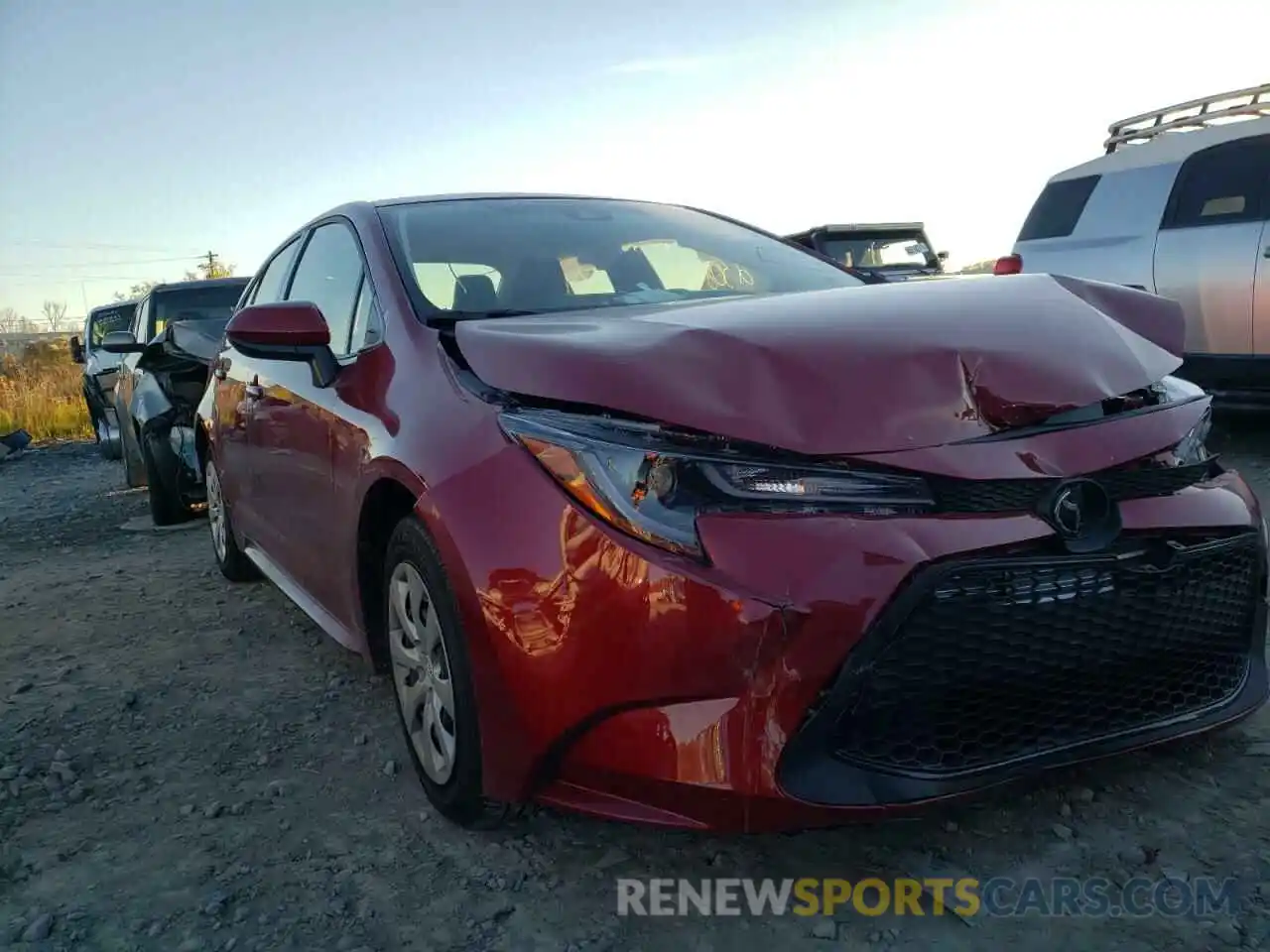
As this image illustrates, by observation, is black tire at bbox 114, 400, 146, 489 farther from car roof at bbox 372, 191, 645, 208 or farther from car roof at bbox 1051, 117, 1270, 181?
car roof at bbox 1051, 117, 1270, 181

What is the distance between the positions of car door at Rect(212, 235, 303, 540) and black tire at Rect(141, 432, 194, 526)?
2042mm

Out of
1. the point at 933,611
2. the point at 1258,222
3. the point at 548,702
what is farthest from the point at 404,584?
the point at 1258,222

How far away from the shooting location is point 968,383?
6.31ft

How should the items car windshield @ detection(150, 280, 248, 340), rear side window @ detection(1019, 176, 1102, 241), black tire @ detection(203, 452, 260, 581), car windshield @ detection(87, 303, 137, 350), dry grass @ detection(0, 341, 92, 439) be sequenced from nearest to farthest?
black tire @ detection(203, 452, 260, 581)
rear side window @ detection(1019, 176, 1102, 241)
car windshield @ detection(150, 280, 248, 340)
car windshield @ detection(87, 303, 137, 350)
dry grass @ detection(0, 341, 92, 439)

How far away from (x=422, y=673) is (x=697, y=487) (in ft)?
3.15

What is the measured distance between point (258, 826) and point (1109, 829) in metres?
1.89

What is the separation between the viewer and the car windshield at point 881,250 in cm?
921

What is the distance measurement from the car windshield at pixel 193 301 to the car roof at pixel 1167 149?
6.69 metres

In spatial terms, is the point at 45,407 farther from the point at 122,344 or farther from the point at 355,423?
the point at 355,423

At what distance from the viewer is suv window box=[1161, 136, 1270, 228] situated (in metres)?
5.60

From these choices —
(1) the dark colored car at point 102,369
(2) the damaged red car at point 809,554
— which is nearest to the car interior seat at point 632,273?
(2) the damaged red car at point 809,554

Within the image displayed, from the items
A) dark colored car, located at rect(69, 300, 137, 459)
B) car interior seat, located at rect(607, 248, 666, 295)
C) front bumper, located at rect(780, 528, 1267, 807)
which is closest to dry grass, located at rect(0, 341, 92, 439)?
dark colored car, located at rect(69, 300, 137, 459)

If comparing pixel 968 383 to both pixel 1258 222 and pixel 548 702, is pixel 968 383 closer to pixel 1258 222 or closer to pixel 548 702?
pixel 548 702

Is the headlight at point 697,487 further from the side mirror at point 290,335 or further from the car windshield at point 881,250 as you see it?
the car windshield at point 881,250
